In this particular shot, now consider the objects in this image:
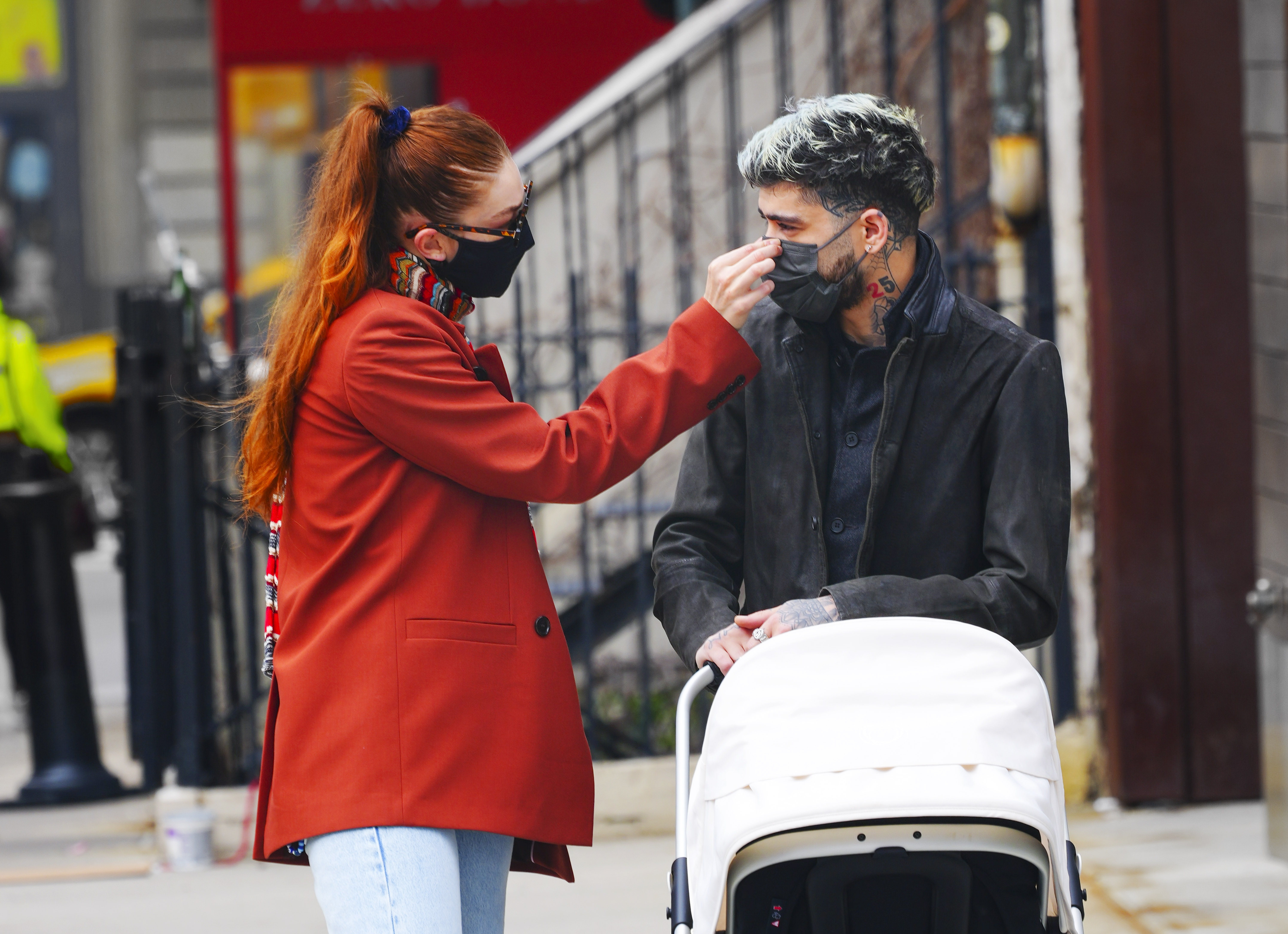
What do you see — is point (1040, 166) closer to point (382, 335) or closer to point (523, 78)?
point (382, 335)

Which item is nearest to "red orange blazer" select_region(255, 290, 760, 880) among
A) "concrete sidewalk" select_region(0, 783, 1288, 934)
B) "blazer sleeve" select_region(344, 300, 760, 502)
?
"blazer sleeve" select_region(344, 300, 760, 502)

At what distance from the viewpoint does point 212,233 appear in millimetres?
17703

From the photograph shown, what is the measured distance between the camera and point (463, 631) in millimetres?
2445

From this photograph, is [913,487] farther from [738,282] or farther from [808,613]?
[738,282]

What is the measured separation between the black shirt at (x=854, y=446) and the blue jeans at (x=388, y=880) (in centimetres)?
77

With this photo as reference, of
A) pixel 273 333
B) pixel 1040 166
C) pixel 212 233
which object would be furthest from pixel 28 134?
pixel 273 333

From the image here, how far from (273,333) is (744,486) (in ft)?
2.75

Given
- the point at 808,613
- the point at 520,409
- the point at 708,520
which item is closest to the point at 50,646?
the point at 708,520

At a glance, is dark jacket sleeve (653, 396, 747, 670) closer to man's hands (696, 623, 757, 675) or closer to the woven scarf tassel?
man's hands (696, 623, 757, 675)

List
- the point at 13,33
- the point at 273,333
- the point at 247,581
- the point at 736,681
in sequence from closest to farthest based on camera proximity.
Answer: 1. the point at 736,681
2. the point at 273,333
3. the point at 247,581
4. the point at 13,33

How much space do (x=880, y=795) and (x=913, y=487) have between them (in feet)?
2.18

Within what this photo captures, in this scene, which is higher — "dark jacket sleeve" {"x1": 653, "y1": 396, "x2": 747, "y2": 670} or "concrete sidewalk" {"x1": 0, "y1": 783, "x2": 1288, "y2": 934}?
"dark jacket sleeve" {"x1": 653, "y1": 396, "x2": 747, "y2": 670}

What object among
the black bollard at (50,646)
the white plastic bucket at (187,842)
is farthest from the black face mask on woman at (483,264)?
the black bollard at (50,646)

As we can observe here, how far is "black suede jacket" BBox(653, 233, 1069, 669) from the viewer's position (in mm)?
2480
